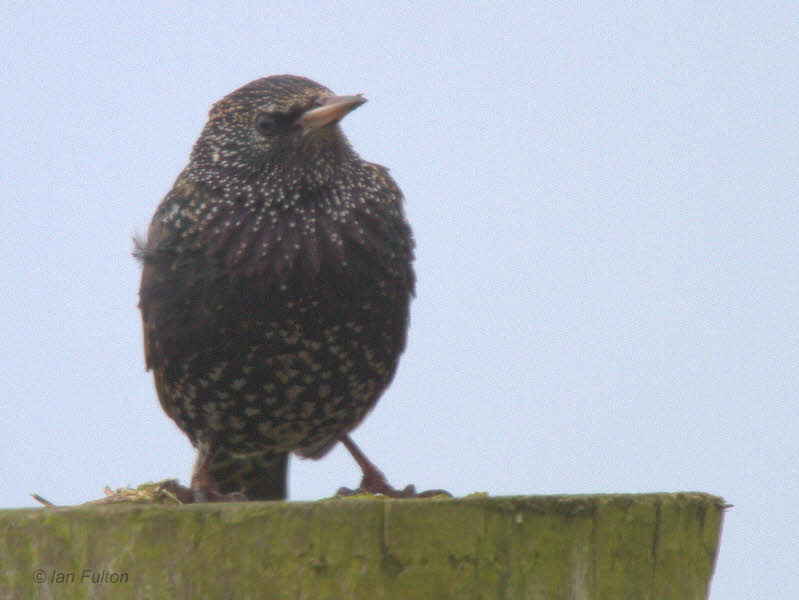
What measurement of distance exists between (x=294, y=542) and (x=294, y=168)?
2.14 m

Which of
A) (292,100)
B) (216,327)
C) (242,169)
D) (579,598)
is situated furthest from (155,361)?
(579,598)

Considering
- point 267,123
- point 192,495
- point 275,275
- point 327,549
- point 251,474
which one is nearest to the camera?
point 327,549

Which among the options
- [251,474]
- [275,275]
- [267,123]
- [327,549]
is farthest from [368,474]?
[327,549]

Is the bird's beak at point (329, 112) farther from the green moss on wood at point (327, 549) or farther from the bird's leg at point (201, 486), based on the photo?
the green moss on wood at point (327, 549)

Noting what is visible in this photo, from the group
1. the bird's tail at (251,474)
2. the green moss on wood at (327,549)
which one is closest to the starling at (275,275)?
the bird's tail at (251,474)

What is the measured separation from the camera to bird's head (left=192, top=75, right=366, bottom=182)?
407 cm

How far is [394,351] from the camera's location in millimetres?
4273

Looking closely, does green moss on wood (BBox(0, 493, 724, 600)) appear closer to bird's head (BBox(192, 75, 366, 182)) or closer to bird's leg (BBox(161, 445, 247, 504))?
bird's leg (BBox(161, 445, 247, 504))

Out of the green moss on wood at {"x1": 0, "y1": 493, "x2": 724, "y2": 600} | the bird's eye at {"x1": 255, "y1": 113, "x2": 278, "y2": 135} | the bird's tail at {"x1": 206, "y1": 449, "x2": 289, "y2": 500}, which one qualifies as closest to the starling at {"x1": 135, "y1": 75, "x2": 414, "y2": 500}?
the bird's eye at {"x1": 255, "y1": 113, "x2": 278, "y2": 135}

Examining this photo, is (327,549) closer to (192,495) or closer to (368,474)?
(192,495)

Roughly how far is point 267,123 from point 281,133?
7 cm

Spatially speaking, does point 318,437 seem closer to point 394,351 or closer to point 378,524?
point 394,351

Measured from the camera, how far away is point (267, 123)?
13.6ft

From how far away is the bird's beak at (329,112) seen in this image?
12.8 ft
